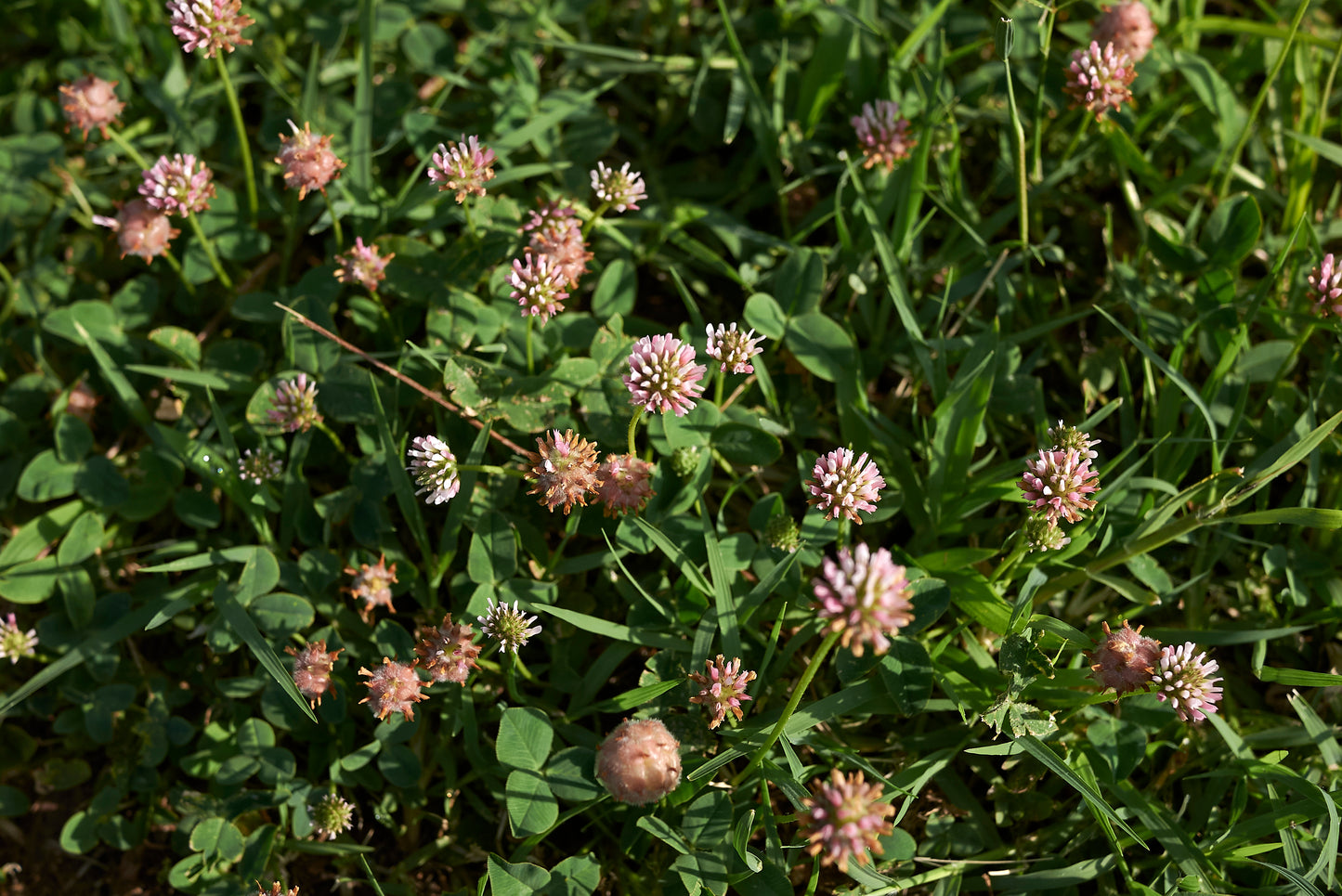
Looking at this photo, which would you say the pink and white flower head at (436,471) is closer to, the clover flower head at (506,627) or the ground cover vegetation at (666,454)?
the ground cover vegetation at (666,454)

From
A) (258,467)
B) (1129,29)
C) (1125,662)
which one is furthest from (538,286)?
(1129,29)

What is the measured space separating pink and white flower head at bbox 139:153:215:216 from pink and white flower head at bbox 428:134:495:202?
841 mm

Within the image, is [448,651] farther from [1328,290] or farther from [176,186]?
[1328,290]

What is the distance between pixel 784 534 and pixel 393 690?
119cm

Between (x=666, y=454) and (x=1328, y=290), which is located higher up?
(x=1328, y=290)

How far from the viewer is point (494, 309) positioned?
10.7 feet

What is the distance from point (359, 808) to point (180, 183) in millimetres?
2128

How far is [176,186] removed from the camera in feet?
10.5

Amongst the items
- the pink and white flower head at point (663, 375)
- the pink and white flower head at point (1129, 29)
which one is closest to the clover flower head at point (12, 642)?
the pink and white flower head at point (663, 375)

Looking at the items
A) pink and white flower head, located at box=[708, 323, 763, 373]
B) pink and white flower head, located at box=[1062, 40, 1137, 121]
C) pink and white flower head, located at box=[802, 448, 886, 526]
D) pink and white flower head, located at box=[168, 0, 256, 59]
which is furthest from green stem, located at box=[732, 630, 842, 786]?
pink and white flower head, located at box=[168, 0, 256, 59]

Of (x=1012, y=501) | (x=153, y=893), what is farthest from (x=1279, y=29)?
(x=153, y=893)

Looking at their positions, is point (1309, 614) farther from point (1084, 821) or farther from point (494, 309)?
point (494, 309)

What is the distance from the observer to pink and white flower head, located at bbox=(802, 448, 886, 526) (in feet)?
8.33

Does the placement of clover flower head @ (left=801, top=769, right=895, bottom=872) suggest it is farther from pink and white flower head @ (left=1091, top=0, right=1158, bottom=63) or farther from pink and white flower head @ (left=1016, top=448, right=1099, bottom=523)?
pink and white flower head @ (left=1091, top=0, right=1158, bottom=63)
